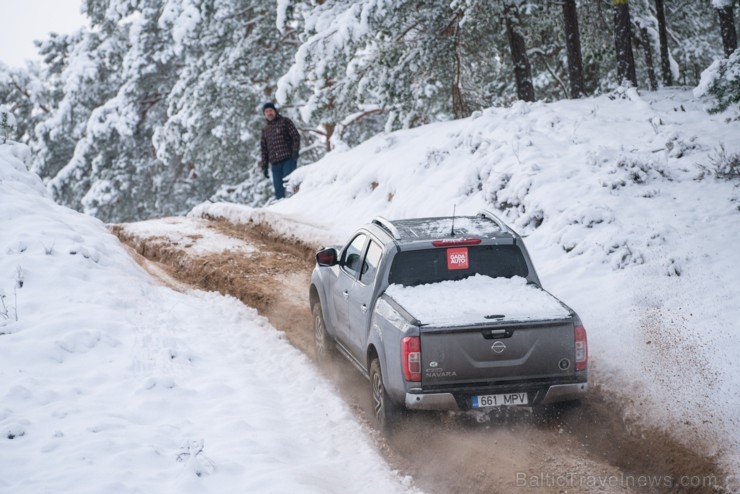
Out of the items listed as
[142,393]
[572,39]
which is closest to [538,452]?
[142,393]

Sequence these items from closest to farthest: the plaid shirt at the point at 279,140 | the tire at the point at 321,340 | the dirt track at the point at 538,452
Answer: the dirt track at the point at 538,452, the tire at the point at 321,340, the plaid shirt at the point at 279,140

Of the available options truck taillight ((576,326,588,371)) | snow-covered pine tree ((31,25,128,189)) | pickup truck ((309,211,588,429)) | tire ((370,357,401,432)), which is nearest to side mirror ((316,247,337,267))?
pickup truck ((309,211,588,429))

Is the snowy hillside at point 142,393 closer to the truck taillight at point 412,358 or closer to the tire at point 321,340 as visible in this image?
the tire at point 321,340

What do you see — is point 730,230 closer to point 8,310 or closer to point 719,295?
point 719,295

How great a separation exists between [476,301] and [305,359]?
9.98 ft

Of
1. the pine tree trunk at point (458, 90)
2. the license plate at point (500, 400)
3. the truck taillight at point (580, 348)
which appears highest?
the pine tree trunk at point (458, 90)

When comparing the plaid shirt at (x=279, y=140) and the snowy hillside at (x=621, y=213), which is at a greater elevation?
the plaid shirt at (x=279, y=140)

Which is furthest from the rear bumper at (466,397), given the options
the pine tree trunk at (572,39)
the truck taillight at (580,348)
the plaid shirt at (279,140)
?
the plaid shirt at (279,140)

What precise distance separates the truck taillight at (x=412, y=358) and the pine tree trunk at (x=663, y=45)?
Result: 15.9 meters

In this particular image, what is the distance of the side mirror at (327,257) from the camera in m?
7.61

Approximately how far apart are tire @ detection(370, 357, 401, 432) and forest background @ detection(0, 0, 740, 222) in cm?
508

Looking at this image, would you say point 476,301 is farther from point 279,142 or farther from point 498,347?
point 279,142

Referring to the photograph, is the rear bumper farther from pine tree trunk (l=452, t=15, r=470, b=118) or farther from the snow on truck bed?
pine tree trunk (l=452, t=15, r=470, b=118)

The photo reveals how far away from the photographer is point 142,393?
A: 248 inches
